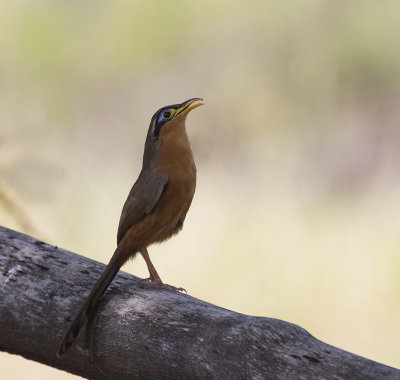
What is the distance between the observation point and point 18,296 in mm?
3570

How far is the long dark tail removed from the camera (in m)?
3.31

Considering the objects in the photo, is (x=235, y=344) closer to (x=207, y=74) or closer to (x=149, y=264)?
(x=149, y=264)

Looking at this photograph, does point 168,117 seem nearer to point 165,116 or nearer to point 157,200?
point 165,116

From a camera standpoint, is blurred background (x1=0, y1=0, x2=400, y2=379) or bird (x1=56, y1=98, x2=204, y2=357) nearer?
bird (x1=56, y1=98, x2=204, y2=357)

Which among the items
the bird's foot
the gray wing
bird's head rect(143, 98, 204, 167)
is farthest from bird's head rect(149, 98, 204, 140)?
the bird's foot

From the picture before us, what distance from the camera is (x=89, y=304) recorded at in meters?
3.39

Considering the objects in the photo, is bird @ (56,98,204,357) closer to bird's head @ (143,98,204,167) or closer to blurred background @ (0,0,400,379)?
bird's head @ (143,98,204,167)

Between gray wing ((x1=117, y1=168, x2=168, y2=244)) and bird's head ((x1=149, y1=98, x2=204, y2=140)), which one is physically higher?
bird's head ((x1=149, y1=98, x2=204, y2=140))

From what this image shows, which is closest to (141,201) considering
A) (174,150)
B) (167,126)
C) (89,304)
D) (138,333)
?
(174,150)

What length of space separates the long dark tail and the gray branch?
0.05 meters

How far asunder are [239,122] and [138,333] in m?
4.61

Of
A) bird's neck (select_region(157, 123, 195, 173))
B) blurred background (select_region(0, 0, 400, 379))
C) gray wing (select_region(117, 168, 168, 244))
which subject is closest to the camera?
gray wing (select_region(117, 168, 168, 244))

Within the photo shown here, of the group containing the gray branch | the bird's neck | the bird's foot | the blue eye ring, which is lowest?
the gray branch

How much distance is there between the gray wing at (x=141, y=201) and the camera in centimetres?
388
